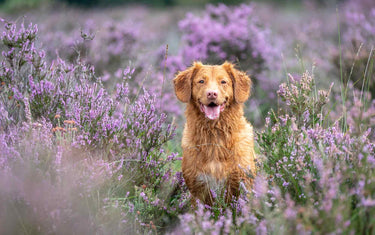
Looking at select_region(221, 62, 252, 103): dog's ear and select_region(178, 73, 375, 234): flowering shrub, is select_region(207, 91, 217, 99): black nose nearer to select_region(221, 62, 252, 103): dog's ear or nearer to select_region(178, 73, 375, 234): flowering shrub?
select_region(221, 62, 252, 103): dog's ear

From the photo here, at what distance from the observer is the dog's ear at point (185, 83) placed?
375 centimetres

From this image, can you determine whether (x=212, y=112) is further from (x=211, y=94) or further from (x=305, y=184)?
(x=305, y=184)

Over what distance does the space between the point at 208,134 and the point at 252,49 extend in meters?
4.44

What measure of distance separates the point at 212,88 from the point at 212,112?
0.72ft

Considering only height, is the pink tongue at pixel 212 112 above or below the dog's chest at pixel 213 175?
above

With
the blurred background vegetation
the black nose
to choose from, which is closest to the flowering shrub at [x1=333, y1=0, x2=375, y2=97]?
the black nose

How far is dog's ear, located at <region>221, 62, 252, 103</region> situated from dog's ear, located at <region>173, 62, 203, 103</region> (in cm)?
32

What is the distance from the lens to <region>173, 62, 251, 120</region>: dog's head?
11.4 feet

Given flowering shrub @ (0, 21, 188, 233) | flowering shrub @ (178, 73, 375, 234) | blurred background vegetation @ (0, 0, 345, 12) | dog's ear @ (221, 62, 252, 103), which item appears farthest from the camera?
blurred background vegetation @ (0, 0, 345, 12)

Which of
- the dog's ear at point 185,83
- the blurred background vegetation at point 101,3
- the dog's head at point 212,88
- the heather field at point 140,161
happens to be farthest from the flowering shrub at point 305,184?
the blurred background vegetation at point 101,3

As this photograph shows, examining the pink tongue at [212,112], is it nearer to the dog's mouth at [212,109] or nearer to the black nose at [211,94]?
the dog's mouth at [212,109]

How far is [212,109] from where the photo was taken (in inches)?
139

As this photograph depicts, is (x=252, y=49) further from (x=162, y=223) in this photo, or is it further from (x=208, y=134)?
(x=162, y=223)

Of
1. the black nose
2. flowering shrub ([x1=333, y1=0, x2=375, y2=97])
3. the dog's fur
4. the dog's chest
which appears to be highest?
flowering shrub ([x1=333, y1=0, x2=375, y2=97])
